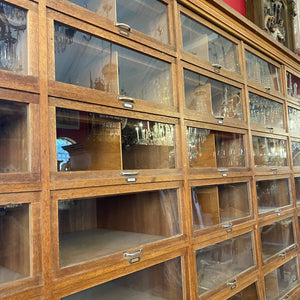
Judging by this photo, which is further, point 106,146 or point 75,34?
point 106,146

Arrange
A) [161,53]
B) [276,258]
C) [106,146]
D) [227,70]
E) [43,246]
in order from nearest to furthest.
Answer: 1. [43,246]
2. [106,146]
3. [161,53]
4. [227,70]
5. [276,258]

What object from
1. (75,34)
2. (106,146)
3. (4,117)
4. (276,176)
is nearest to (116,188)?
(106,146)

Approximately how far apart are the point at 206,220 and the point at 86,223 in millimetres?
578

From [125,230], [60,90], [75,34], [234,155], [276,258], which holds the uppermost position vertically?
[75,34]

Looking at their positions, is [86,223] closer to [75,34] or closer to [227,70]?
[75,34]

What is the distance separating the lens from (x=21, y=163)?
0.80 metres

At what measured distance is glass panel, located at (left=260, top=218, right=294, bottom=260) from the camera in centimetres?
186

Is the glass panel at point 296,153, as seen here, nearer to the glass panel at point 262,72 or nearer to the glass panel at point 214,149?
the glass panel at point 262,72

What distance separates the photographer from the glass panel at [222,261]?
133cm

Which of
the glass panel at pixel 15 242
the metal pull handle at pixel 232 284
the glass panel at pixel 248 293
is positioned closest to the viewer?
the glass panel at pixel 15 242

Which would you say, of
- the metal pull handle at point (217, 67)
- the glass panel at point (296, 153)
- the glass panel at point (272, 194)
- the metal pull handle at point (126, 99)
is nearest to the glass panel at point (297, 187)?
the glass panel at point (296, 153)

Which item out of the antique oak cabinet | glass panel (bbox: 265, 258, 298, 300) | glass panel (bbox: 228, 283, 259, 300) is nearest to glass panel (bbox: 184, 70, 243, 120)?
the antique oak cabinet

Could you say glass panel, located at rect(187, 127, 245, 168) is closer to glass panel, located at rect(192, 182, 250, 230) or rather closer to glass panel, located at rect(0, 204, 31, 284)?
glass panel, located at rect(192, 182, 250, 230)

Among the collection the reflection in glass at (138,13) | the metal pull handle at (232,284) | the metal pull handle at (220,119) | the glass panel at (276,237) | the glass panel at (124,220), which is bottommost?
the metal pull handle at (232,284)
